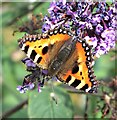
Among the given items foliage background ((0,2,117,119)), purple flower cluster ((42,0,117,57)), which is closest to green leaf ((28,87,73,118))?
foliage background ((0,2,117,119))

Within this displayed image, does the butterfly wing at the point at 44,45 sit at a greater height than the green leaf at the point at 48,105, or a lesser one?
greater

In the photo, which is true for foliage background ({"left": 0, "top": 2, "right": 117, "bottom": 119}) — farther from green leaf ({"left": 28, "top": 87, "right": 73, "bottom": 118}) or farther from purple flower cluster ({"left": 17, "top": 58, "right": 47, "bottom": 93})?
purple flower cluster ({"left": 17, "top": 58, "right": 47, "bottom": 93})

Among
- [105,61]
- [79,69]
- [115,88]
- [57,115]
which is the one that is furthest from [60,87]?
[105,61]

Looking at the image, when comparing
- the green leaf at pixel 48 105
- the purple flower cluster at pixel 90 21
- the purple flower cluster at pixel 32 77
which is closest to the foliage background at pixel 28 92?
the green leaf at pixel 48 105

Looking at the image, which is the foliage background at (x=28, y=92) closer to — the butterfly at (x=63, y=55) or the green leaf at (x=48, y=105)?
the green leaf at (x=48, y=105)

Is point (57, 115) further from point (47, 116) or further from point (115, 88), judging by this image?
point (115, 88)

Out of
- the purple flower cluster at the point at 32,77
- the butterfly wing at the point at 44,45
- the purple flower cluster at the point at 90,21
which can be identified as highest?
the purple flower cluster at the point at 90,21

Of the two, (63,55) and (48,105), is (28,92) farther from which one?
(63,55)
